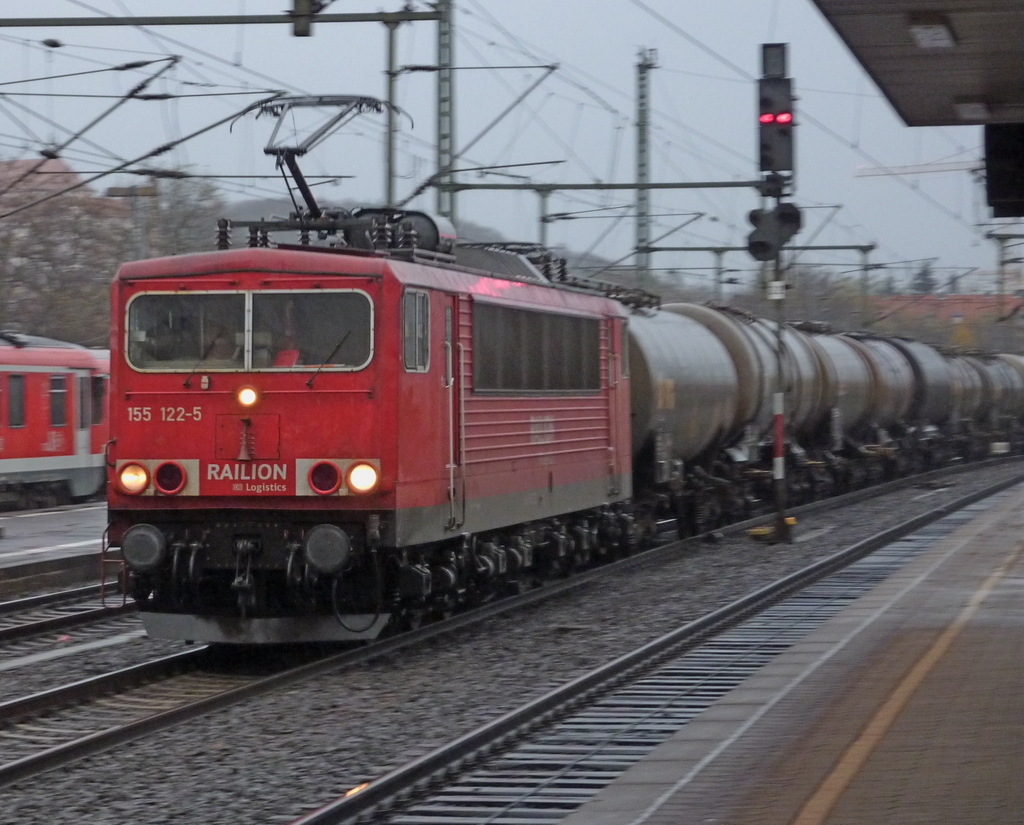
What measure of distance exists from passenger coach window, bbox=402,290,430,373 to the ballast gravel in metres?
2.15

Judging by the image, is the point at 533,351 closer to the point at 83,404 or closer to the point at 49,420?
the point at 49,420

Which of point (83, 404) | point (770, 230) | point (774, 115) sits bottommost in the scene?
point (83, 404)

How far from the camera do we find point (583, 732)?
830 centimetres

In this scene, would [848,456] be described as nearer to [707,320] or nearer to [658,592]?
[707,320]

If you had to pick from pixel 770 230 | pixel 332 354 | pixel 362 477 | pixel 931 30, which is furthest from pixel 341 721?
pixel 770 230

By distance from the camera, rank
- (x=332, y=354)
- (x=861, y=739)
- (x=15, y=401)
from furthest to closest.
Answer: (x=15, y=401) < (x=332, y=354) < (x=861, y=739)

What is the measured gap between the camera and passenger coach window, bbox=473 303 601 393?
39.1 feet

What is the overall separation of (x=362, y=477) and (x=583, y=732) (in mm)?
2653

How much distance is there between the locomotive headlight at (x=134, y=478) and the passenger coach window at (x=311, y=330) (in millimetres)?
1083

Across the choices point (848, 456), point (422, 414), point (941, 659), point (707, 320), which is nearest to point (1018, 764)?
point (941, 659)

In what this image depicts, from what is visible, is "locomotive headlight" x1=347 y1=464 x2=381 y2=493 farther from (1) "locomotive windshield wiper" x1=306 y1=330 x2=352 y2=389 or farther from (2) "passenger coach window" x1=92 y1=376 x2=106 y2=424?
(2) "passenger coach window" x1=92 y1=376 x2=106 y2=424

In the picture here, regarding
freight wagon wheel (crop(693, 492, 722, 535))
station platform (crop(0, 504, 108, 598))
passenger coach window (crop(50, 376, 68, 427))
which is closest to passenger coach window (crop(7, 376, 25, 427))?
passenger coach window (crop(50, 376, 68, 427))

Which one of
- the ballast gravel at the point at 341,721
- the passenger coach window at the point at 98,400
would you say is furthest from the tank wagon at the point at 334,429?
the passenger coach window at the point at 98,400

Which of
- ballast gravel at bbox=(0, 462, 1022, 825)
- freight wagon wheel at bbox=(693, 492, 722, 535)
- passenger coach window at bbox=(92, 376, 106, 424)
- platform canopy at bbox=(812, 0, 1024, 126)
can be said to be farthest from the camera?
passenger coach window at bbox=(92, 376, 106, 424)
